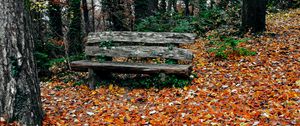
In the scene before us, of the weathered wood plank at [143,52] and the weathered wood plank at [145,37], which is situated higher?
the weathered wood plank at [145,37]

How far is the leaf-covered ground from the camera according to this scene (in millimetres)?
5230

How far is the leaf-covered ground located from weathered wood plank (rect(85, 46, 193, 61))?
71 cm

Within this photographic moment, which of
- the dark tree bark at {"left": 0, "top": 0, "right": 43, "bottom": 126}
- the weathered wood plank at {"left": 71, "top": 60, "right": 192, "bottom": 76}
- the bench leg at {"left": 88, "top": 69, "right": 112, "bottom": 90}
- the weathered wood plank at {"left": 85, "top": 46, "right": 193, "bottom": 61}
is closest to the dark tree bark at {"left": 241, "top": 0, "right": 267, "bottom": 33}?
the weathered wood plank at {"left": 85, "top": 46, "right": 193, "bottom": 61}

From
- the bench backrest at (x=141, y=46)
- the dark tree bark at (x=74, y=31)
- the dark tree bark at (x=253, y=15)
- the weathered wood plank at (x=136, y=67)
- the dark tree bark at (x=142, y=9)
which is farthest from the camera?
the dark tree bark at (x=142, y=9)

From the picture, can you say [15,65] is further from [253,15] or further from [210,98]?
[253,15]

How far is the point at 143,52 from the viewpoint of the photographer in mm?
7902

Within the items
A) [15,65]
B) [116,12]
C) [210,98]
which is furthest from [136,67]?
[116,12]

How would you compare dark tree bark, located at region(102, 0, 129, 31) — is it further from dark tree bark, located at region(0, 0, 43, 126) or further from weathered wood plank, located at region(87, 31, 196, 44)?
dark tree bark, located at region(0, 0, 43, 126)

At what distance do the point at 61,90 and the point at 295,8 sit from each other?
45.0ft

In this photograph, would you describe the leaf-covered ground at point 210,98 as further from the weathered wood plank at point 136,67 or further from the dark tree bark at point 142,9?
the dark tree bark at point 142,9

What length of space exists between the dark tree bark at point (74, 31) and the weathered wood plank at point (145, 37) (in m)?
3.97

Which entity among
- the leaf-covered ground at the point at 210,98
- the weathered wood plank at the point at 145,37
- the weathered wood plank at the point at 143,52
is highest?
the weathered wood plank at the point at 145,37

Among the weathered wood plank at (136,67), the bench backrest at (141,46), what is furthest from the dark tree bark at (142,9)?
the weathered wood plank at (136,67)

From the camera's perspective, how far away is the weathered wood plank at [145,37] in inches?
311
